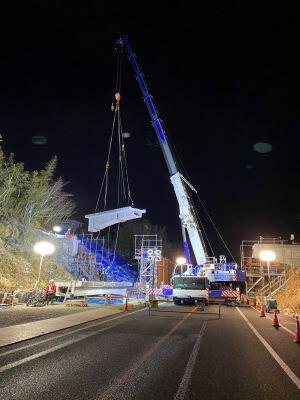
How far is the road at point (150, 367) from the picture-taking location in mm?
5707

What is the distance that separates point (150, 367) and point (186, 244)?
90.7 feet

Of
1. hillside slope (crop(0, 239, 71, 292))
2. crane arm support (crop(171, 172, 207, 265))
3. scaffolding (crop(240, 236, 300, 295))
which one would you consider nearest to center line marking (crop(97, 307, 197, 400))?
hillside slope (crop(0, 239, 71, 292))

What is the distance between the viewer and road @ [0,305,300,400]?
5.71m

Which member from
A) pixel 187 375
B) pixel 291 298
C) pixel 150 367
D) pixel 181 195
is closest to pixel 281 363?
pixel 187 375

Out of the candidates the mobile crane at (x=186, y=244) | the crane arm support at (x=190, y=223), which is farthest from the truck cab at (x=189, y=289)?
the crane arm support at (x=190, y=223)

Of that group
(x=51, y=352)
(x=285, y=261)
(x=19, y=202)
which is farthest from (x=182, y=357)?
(x=285, y=261)

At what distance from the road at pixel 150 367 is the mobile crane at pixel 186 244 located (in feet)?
53.4

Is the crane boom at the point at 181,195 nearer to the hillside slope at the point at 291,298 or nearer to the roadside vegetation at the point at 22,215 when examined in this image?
the hillside slope at the point at 291,298

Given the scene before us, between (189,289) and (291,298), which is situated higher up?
(189,289)

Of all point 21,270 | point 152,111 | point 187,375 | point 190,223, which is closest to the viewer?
point 187,375

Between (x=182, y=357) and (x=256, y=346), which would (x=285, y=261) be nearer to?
(x=256, y=346)

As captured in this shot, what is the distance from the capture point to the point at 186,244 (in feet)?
114

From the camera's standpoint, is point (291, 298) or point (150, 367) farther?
Answer: point (291, 298)

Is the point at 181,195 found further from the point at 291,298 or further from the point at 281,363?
the point at 281,363
